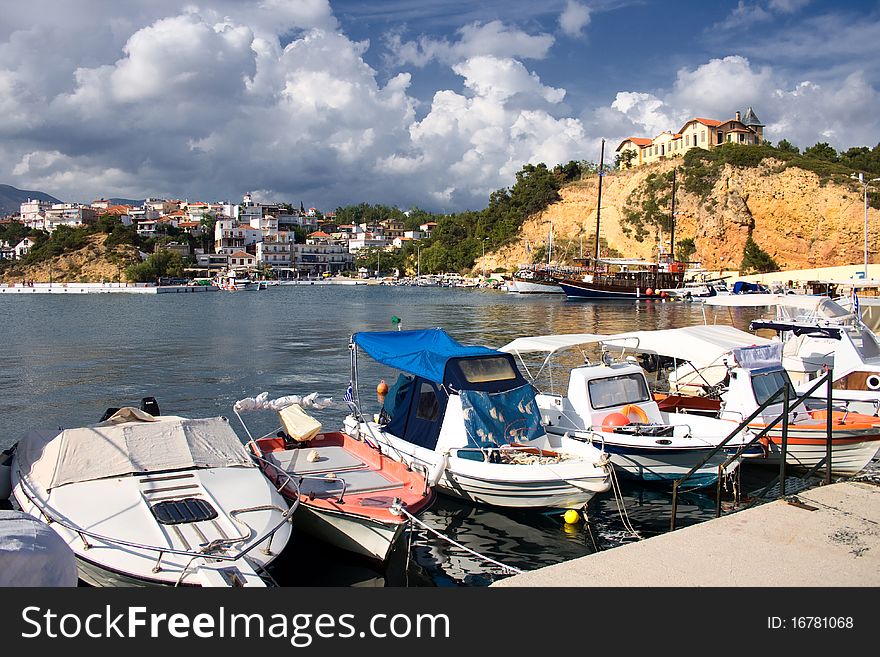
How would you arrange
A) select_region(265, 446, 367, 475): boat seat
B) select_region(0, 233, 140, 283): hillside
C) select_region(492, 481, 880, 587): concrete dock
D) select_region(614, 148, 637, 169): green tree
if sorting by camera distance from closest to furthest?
select_region(492, 481, 880, 587): concrete dock
select_region(265, 446, 367, 475): boat seat
select_region(614, 148, 637, 169): green tree
select_region(0, 233, 140, 283): hillside

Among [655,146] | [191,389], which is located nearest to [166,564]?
[191,389]

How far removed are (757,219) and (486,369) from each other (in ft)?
329

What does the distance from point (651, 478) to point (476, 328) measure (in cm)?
3648

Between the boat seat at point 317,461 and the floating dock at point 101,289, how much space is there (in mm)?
116773

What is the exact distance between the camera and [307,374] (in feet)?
97.7

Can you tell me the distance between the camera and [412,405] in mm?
14328

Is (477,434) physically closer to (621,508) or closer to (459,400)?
(459,400)

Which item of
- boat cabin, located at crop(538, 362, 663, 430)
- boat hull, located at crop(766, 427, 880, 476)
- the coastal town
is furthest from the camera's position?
the coastal town

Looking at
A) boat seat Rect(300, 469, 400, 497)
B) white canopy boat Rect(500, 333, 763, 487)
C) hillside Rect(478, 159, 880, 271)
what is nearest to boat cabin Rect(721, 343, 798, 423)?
white canopy boat Rect(500, 333, 763, 487)

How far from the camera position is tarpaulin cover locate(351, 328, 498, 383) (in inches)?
538

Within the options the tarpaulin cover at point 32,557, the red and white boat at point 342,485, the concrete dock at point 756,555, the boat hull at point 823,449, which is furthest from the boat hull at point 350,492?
the boat hull at point 823,449

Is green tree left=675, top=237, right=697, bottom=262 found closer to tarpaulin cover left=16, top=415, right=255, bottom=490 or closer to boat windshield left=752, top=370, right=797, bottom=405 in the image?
boat windshield left=752, top=370, right=797, bottom=405

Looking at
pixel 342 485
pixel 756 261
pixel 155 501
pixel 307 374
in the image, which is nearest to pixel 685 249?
pixel 756 261
